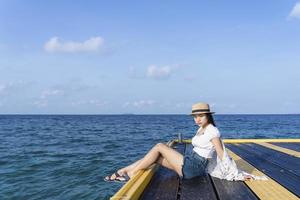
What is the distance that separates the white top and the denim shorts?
0.28 ft

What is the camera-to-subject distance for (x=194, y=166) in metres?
6.04

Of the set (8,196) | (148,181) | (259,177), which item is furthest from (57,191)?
(259,177)

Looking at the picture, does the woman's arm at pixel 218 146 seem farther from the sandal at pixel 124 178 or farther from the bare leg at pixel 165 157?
the sandal at pixel 124 178

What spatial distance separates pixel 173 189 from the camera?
17.6 feet

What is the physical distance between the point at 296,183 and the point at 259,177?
1.80 feet

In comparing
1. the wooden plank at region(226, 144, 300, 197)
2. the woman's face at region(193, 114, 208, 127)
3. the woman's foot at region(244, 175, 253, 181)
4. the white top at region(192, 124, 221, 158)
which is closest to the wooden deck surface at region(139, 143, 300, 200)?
the wooden plank at region(226, 144, 300, 197)

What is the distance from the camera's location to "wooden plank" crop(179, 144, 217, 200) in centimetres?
501

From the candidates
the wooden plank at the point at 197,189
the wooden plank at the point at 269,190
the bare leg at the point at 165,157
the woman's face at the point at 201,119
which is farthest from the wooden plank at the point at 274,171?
the bare leg at the point at 165,157

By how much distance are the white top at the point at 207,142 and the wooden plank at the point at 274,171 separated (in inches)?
45.6

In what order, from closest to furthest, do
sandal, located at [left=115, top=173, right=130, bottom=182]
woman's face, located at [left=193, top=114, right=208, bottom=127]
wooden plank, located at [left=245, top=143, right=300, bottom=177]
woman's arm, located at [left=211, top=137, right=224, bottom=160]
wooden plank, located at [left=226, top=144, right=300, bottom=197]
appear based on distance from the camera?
wooden plank, located at [left=226, top=144, right=300, bottom=197], woman's arm, located at [left=211, top=137, right=224, bottom=160], woman's face, located at [left=193, top=114, right=208, bottom=127], sandal, located at [left=115, top=173, right=130, bottom=182], wooden plank, located at [left=245, top=143, right=300, bottom=177]

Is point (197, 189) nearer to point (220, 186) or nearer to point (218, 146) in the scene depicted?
point (220, 186)

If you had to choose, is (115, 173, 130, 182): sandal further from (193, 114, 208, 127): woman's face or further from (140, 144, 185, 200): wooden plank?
(193, 114, 208, 127): woman's face

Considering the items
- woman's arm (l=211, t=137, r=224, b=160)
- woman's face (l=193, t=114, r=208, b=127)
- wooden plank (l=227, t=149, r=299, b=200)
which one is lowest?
wooden plank (l=227, t=149, r=299, b=200)

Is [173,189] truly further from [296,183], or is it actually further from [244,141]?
[244,141]
